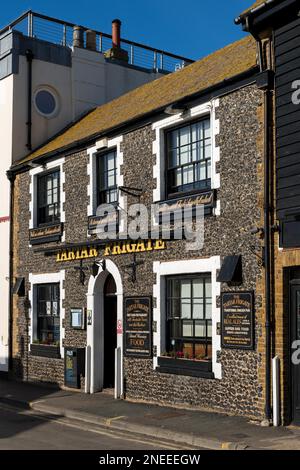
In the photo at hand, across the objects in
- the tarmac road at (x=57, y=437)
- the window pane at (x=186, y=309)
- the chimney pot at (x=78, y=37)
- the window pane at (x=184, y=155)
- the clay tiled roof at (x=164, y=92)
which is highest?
the chimney pot at (x=78, y=37)

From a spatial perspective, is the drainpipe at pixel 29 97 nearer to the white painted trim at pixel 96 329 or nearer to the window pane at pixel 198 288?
the white painted trim at pixel 96 329

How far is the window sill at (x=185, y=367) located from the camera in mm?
13984

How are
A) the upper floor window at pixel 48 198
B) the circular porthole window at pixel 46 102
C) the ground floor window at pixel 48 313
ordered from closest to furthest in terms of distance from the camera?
the ground floor window at pixel 48 313 < the upper floor window at pixel 48 198 < the circular porthole window at pixel 46 102

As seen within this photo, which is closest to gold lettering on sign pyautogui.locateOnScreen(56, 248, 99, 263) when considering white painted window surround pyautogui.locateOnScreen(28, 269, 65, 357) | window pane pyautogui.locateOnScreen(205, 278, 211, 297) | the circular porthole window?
white painted window surround pyautogui.locateOnScreen(28, 269, 65, 357)

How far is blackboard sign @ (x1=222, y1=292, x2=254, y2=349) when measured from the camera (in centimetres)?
1308

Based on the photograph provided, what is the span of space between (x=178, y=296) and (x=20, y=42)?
1137 cm

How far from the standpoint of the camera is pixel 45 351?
64.2 feet

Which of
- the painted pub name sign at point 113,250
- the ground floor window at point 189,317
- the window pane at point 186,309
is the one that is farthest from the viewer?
the painted pub name sign at point 113,250

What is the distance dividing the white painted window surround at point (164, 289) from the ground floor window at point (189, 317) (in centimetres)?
14

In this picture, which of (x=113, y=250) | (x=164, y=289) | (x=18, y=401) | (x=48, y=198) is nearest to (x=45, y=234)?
(x=48, y=198)

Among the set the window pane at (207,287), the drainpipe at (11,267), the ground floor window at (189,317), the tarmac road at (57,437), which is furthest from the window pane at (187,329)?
the drainpipe at (11,267)

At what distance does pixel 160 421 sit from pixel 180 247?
12.5 feet

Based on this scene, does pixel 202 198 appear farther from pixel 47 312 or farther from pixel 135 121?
pixel 47 312

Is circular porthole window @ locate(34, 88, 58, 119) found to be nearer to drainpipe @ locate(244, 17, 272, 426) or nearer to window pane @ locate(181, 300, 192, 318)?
window pane @ locate(181, 300, 192, 318)
